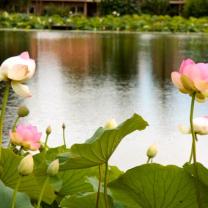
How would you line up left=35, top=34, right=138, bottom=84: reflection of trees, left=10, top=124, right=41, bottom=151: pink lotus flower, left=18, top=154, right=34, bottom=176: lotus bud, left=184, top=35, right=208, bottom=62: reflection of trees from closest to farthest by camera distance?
left=18, top=154, right=34, bottom=176: lotus bud, left=10, top=124, right=41, bottom=151: pink lotus flower, left=35, top=34, right=138, bottom=84: reflection of trees, left=184, top=35, right=208, bottom=62: reflection of trees

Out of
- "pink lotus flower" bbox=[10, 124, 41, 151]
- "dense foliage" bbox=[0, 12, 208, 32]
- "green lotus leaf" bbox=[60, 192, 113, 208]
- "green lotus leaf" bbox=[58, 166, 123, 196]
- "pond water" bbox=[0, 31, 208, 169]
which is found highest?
"pink lotus flower" bbox=[10, 124, 41, 151]

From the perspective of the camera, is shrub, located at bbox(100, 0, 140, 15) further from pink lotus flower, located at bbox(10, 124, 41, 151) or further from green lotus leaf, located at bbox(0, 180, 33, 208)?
green lotus leaf, located at bbox(0, 180, 33, 208)

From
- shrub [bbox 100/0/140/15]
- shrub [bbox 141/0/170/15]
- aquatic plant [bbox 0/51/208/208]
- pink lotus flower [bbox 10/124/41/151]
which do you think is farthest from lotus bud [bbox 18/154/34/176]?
shrub [bbox 141/0/170/15]

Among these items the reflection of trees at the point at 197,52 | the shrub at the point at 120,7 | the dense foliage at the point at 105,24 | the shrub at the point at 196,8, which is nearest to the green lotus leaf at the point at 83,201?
the reflection of trees at the point at 197,52

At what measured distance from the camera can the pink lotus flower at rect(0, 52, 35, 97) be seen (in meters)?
1.11

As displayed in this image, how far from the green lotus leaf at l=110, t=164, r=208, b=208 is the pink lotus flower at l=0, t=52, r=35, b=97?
0.22 m

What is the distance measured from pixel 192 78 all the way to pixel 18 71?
10.3 inches

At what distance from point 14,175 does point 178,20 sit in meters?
22.7

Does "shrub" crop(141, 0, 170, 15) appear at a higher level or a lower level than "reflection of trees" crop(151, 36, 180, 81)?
lower

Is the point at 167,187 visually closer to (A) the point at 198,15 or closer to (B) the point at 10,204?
(B) the point at 10,204

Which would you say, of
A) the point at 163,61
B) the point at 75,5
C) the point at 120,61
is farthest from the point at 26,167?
the point at 75,5

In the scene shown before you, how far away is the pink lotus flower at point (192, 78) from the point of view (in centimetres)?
100

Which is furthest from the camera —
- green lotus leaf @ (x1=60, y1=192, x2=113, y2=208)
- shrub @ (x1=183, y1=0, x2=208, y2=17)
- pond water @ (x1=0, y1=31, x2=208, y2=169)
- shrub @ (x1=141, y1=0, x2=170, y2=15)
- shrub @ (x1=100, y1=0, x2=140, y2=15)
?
shrub @ (x1=141, y1=0, x2=170, y2=15)

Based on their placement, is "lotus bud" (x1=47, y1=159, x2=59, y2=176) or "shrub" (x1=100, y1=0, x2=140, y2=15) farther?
"shrub" (x1=100, y1=0, x2=140, y2=15)
